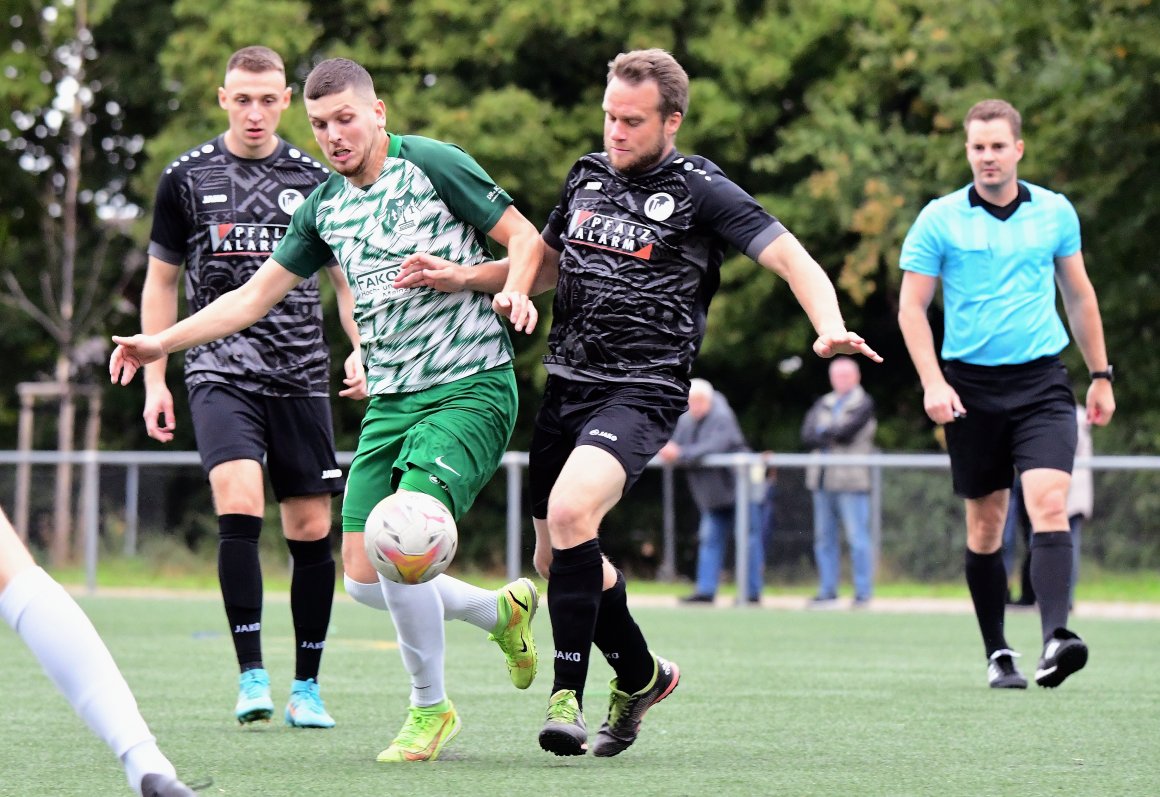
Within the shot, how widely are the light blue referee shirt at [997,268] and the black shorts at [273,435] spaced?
8.80 ft

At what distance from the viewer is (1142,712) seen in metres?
7.39

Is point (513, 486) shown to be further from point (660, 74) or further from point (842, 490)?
point (660, 74)

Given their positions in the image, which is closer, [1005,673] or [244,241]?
[244,241]

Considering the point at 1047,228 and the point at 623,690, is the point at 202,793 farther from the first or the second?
the point at 1047,228

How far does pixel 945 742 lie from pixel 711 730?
0.87 metres

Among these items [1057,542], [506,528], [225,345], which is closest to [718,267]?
[225,345]

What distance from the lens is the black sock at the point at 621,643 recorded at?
6.12 metres

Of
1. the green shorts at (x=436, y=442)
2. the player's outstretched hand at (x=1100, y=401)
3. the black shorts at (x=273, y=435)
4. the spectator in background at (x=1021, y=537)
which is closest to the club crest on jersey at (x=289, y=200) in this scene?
the black shorts at (x=273, y=435)

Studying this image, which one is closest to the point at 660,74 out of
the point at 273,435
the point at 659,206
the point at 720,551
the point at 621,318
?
the point at 659,206

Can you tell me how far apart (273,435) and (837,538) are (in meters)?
10.1

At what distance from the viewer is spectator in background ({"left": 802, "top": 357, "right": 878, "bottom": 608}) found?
53.9 ft

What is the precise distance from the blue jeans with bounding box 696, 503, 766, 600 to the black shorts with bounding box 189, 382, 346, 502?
32.4ft

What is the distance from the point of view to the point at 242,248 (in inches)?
281

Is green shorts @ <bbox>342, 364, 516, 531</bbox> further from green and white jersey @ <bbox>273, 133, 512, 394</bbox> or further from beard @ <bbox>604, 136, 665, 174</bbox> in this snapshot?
beard @ <bbox>604, 136, 665, 174</bbox>
